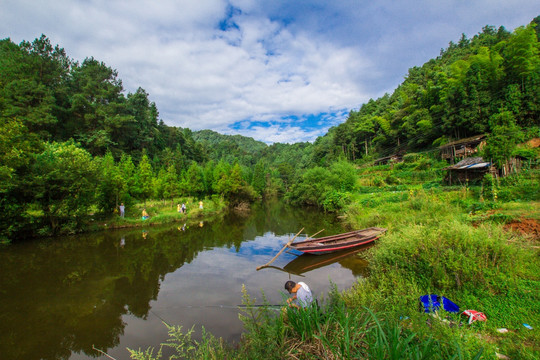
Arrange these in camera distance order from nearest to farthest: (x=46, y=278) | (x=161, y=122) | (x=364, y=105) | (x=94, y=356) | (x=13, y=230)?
(x=94, y=356) < (x=46, y=278) < (x=13, y=230) < (x=161, y=122) < (x=364, y=105)

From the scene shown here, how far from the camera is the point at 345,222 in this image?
19719mm

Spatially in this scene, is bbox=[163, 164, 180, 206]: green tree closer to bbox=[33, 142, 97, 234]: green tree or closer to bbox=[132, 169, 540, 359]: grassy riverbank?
bbox=[33, 142, 97, 234]: green tree

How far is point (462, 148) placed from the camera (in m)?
29.3

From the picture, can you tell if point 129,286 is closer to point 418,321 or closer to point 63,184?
point 418,321

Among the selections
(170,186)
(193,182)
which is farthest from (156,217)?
(193,182)

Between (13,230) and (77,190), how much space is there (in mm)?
3624

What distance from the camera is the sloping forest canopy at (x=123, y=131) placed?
14.1 m

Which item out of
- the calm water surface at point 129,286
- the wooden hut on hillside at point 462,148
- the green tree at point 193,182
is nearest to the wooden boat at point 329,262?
the calm water surface at point 129,286

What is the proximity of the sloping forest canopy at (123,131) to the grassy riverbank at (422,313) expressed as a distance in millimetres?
13924

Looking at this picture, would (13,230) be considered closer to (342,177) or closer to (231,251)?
(231,251)

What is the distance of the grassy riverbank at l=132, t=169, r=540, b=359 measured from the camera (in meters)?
2.97

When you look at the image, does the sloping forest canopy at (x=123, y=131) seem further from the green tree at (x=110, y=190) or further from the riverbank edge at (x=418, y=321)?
the riverbank edge at (x=418, y=321)

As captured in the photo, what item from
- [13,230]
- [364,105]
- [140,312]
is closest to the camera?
[140,312]

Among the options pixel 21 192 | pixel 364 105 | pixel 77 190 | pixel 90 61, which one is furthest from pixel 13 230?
pixel 364 105
